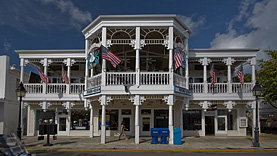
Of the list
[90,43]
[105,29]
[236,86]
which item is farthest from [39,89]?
[236,86]

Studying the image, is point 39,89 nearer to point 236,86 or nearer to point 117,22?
point 117,22

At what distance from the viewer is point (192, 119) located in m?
21.1

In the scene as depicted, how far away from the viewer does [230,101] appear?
19953mm

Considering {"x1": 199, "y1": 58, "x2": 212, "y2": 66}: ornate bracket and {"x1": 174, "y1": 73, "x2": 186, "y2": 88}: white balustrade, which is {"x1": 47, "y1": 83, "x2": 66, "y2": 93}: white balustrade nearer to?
{"x1": 174, "y1": 73, "x2": 186, "y2": 88}: white balustrade

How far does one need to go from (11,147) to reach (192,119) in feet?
55.5

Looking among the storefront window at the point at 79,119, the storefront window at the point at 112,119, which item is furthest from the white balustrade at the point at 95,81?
the storefront window at the point at 79,119

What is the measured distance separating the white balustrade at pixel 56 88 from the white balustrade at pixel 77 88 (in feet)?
2.19

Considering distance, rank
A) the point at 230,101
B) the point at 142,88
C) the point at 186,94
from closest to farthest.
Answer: the point at 142,88 < the point at 186,94 < the point at 230,101

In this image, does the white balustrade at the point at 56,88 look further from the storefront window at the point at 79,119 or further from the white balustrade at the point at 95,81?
the white balustrade at the point at 95,81

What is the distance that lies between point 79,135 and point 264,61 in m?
17.9

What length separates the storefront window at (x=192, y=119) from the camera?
20969 millimetres

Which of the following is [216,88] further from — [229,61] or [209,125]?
[209,125]

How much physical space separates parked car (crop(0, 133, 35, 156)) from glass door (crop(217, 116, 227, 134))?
17.9 m

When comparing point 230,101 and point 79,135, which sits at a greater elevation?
point 230,101
